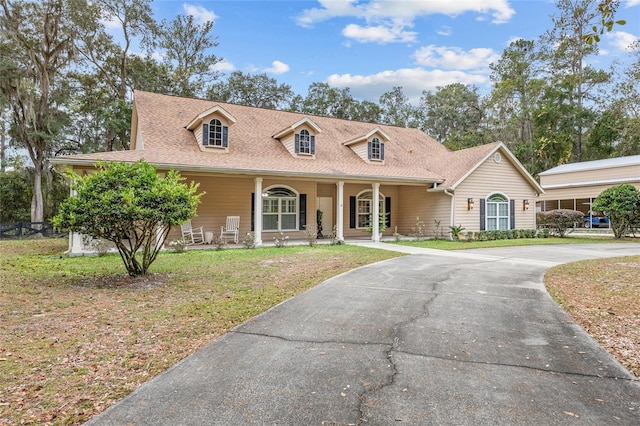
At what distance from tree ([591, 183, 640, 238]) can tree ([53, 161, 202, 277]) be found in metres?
18.9

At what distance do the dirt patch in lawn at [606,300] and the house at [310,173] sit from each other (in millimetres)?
7785

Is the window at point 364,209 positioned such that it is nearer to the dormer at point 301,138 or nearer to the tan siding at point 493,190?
the dormer at point 301,138

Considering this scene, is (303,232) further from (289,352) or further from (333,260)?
(289,352)

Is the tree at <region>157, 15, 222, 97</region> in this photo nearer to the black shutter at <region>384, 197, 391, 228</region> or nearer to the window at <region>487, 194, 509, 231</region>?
the black shutter at <region>384, 197, 391, 228</region>

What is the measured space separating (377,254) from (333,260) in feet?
6.04

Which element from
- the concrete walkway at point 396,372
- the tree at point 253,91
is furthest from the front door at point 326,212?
the tree at point 253,91

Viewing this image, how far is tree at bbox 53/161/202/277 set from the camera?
689 centimetres

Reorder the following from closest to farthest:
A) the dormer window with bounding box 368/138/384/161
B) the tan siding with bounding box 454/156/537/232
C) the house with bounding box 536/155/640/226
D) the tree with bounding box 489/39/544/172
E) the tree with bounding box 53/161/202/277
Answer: the tree with bounding box 53/161/202/277
the tan siding with bounding box 454/156/537/232
the dormer window with bounding box 368/138/384/161
the house with bounding box 536/155/640/226
the tree with bounding box 489/39/544/172

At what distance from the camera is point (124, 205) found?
274 inches

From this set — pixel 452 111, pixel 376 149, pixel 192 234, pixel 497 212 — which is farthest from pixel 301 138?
pixel 452 111

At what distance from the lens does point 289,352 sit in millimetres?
3729

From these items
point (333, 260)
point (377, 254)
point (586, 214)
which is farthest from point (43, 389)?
point (586, 214)

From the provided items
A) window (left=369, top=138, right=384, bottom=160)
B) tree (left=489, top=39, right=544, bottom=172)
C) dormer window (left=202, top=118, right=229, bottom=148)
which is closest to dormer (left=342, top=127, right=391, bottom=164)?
window (left=369, top=138, right=384, bottom=160)

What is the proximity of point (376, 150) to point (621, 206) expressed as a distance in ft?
37.8
